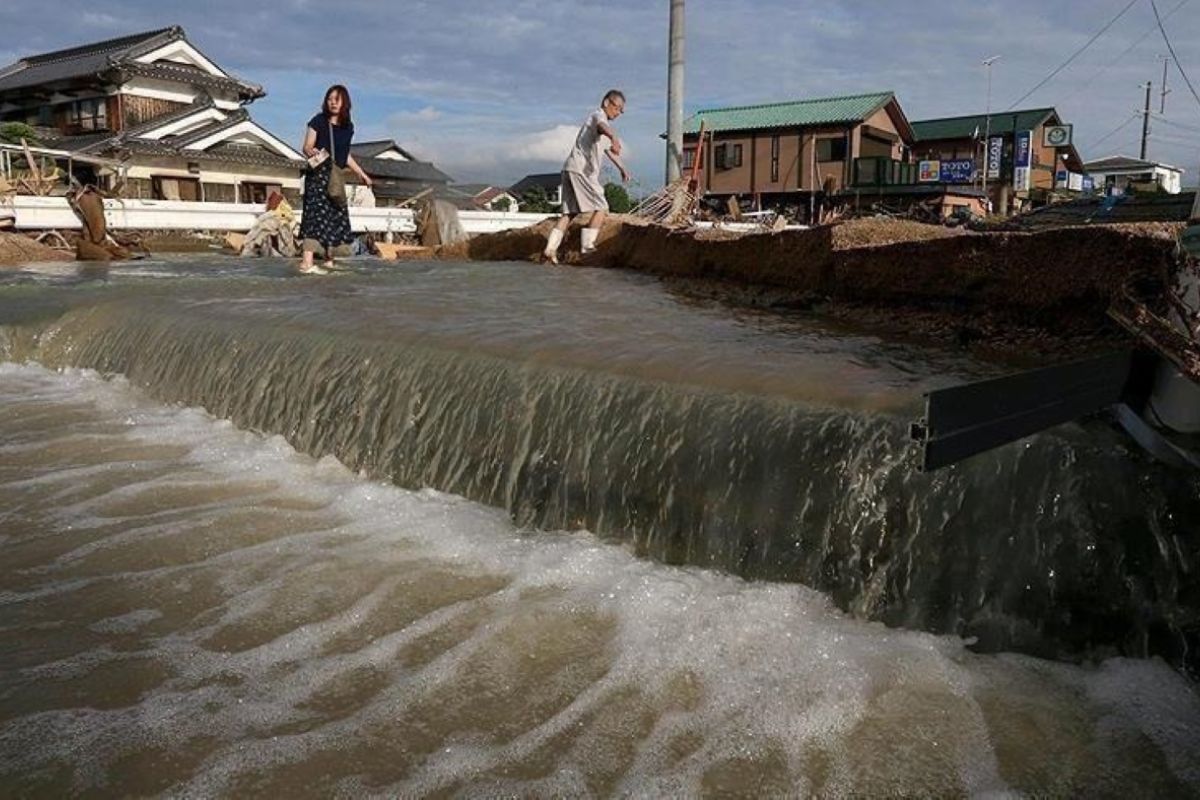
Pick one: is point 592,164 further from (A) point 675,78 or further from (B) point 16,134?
(B) point 16,134

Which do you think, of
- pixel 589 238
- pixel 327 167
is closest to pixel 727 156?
pixel 589 238

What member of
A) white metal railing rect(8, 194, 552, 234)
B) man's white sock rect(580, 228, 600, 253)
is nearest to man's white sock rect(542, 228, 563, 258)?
man's white sock rect(580, 228, 600, 253)

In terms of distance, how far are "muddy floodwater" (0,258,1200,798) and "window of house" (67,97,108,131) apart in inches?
1251

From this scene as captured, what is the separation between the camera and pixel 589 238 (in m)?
9.52

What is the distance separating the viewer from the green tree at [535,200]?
49.0m

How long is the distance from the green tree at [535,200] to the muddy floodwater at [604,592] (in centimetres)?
4293

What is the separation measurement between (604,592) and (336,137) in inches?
245

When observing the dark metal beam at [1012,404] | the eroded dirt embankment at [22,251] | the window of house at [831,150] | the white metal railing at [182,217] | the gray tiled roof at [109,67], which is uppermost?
the gray tiled roof at [109,67]

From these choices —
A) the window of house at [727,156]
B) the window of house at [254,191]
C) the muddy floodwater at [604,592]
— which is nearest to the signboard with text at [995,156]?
the window of house at [727,156]

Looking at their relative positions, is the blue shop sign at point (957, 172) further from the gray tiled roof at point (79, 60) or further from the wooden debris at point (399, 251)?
the gray tiled roof at point (79, 60)

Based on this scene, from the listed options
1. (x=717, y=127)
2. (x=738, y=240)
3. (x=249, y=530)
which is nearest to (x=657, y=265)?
(x=738, y=240)

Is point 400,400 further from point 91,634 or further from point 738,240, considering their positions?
point 738,240

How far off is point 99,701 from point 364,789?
849mm

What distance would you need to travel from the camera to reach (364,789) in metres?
2.06
